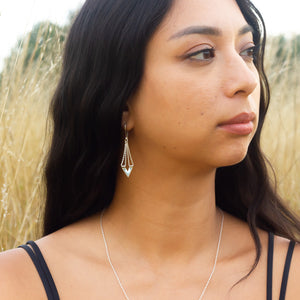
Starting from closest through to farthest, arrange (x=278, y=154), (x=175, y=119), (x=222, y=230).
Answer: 1. (x=175, y=119)
2. (x=222, y=230)
3. (x=278, y=154)

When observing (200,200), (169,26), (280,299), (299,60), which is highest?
(169,26)

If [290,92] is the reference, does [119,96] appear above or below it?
above

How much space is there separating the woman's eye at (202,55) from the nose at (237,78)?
0.05 meters

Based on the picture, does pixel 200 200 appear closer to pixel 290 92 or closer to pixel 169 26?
pixel 169 26

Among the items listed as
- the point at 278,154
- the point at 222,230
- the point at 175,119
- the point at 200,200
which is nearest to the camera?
the point at 175,119

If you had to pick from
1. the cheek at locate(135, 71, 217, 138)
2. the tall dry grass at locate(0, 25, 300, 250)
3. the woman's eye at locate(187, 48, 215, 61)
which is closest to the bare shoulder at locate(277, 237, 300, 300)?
the cheek at locate(135, 71, 217, 138)

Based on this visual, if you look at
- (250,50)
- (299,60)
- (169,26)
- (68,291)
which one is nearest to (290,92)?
(299,60)

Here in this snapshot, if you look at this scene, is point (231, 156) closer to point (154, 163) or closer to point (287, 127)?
point (154, 163)

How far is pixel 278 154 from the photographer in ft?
12.0

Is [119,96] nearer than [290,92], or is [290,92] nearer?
[119,96]

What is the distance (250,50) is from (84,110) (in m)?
Answer: 0.60

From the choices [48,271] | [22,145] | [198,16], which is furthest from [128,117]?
[22,145]

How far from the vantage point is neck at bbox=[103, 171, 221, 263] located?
2.01 m

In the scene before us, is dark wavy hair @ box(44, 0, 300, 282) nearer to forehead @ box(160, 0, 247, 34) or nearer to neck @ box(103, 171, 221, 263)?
forehead @ box(160, 0, 247, 34)
